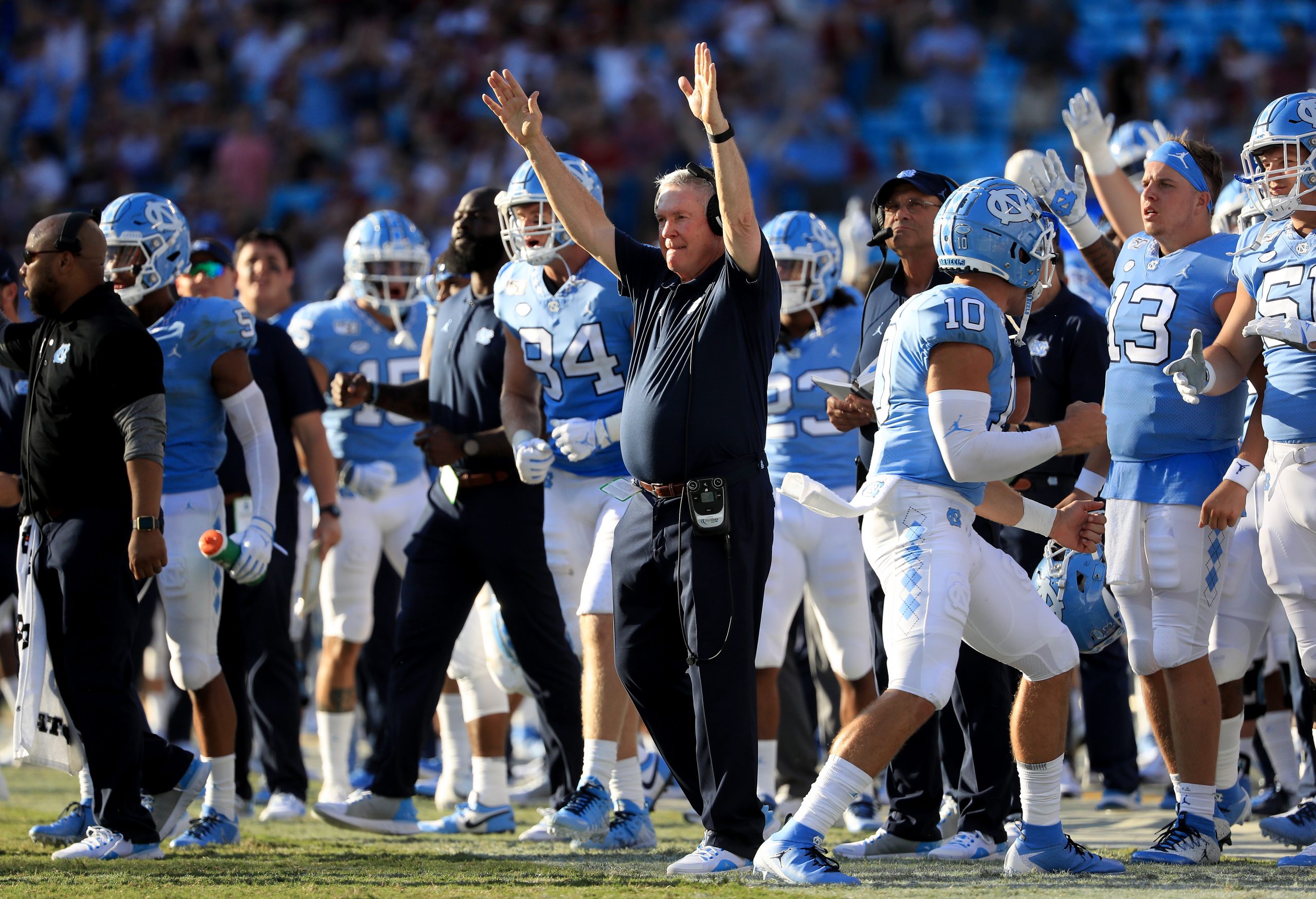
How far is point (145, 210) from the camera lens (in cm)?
616

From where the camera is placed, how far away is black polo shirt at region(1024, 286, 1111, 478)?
603 centimetres

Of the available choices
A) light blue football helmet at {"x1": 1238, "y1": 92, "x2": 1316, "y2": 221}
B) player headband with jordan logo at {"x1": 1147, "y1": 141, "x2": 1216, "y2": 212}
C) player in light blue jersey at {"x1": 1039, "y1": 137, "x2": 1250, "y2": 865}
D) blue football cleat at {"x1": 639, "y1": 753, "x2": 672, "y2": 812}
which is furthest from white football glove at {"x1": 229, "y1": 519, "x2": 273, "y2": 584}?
light blue football helmet at {"x1": 1238, "y1": 92, "x2": 1316, "y2": 221}

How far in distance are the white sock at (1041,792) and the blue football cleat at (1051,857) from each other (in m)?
0.02

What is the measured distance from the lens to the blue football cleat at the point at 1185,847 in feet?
16.3

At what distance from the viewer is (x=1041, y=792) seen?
4.80 meters

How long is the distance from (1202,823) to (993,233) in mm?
1928

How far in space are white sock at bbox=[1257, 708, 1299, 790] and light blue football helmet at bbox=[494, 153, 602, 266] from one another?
3345mm

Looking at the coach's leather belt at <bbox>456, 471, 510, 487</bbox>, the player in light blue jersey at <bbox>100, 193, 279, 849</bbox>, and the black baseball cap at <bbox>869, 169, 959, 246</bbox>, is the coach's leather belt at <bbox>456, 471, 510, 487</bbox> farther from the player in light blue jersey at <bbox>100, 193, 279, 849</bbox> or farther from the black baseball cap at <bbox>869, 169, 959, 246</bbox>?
the black baseball cap at <bbox>869, 169, 959, 246</bbox>

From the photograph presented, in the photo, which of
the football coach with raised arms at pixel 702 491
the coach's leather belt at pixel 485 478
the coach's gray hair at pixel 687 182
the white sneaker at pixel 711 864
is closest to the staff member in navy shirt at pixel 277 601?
the coach's leather belt at pixel 485 478

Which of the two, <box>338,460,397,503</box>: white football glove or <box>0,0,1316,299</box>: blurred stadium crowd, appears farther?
<box>0,0,1316,299</box>: blurred stadium crowd

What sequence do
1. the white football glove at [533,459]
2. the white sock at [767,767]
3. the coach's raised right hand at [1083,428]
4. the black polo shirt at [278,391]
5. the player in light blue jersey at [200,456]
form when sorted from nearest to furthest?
the coach's raised right hand at [1083,428], the white football glove at [533,459], the player in light blue jersey at [200,456], the white sock at [767,767], the black polo shirt at [278,391]

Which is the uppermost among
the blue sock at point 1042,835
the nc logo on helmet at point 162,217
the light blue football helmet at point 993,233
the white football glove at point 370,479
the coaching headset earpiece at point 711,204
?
the nc logo on helmet at point 162,217

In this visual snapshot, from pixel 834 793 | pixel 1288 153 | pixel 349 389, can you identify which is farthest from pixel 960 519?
pixel 349 389

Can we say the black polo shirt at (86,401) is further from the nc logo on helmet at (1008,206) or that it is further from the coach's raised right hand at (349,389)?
the nc logo on helmet at (1008,206)
